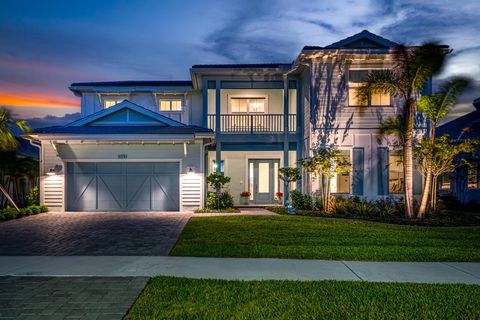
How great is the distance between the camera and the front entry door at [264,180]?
18.2 m

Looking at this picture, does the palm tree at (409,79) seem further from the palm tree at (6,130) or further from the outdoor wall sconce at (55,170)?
the palm tree at (6,130)

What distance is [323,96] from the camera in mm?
14914

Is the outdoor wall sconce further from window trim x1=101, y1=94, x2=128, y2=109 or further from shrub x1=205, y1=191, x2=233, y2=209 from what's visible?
shrub x1=205, y1=191, x2=233, y2=209

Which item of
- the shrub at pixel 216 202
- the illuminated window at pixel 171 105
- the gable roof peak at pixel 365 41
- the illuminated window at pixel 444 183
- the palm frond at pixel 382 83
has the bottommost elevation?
the shrub at pixel 216 202

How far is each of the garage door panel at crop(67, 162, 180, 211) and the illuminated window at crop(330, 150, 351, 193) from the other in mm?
7201

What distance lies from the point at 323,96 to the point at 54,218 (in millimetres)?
12399

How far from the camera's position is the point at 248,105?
18375mm

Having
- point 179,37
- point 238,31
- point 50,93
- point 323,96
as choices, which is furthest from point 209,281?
point 50,93

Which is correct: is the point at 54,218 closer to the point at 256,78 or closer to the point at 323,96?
the point at 256,78

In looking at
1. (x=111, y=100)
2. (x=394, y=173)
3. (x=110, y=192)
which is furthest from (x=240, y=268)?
(x=111, y=100)

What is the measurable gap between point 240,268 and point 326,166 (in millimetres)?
8524

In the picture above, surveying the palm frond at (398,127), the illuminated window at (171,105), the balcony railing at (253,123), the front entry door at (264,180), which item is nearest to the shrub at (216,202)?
the front entry door at (264,180)

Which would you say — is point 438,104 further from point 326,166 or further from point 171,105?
point 171,105

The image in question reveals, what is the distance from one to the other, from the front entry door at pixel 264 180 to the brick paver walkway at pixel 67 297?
13204 mm
